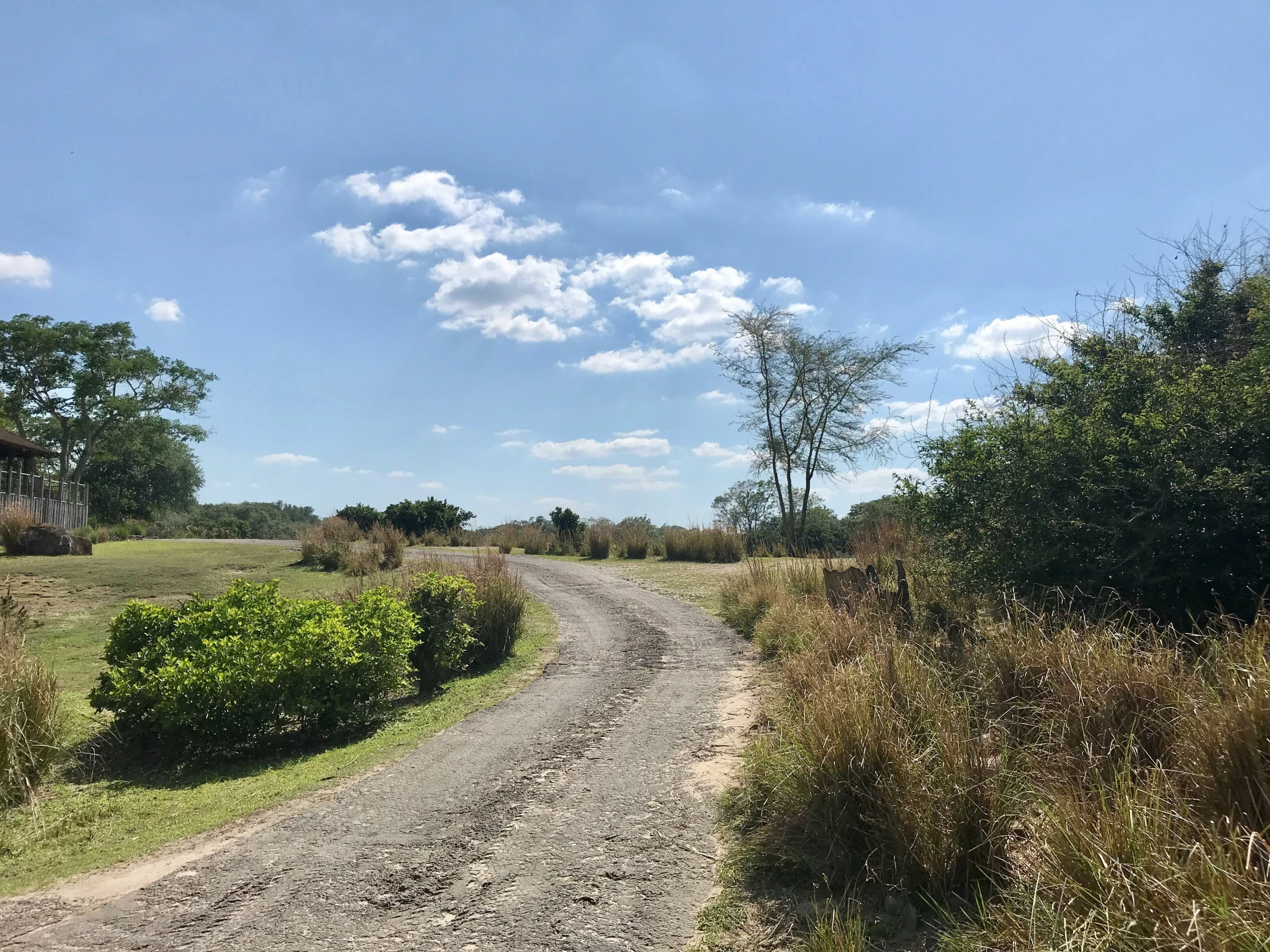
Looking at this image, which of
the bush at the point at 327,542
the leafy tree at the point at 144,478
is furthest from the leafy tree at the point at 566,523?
the leafy tree at the point at 144,478

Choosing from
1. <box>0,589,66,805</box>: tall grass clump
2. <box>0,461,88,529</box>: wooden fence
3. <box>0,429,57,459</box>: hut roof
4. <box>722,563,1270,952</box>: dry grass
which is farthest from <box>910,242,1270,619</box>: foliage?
<box>0,429,57,459</box>: hut roof

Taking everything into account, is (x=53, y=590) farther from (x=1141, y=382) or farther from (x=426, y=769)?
(x=1141, y=382)

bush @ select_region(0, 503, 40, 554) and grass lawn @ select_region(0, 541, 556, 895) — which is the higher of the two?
bush @ select_region(0, 503, 40, 554)

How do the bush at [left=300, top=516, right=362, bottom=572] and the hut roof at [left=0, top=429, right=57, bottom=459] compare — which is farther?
the hut roof at [left=0, top=429, right=57, bottom=459]

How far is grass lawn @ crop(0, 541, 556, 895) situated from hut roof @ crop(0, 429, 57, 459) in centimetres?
1536

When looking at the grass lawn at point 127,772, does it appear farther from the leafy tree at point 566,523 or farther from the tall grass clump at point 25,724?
the leafy tree at point 566,523

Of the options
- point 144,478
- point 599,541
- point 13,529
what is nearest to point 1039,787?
point 599,541

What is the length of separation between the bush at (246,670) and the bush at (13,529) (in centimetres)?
1299

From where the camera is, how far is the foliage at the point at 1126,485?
5770mm

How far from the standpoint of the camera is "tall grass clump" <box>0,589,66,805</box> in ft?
16.7

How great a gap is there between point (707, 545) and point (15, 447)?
2306cm

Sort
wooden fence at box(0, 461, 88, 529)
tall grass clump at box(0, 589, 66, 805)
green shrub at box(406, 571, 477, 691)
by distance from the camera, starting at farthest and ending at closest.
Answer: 1. wooden fence at box(0, 461, 88, 529)
2. green shrub at box(406, 571, 477, 691)
3. tall grass clump at box(0, 589, 66, 805)

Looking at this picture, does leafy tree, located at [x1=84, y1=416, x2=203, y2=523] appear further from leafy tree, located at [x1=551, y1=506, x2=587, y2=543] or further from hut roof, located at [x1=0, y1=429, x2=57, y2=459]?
leafy tree, located at [x1=551, y1=506, x2=587, y2=543]

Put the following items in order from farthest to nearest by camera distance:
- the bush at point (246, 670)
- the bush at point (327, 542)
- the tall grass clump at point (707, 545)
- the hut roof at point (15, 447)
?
the hut roof at point (15, 447) < the tall grass clump at point (707, 545) < the bush at point (327, 542) < the bush at point (246, 670)
